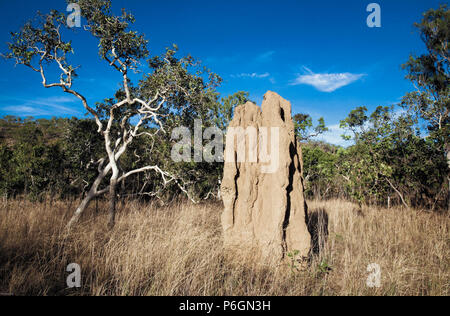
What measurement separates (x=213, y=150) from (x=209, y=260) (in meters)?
6.21

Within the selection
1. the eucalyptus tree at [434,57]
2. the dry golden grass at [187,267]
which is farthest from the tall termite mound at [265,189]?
the eucalyptus tree at [434,57]

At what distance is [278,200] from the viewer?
13.5ft

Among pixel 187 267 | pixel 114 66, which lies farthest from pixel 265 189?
pixel 114 66

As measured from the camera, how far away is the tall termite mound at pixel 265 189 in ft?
13.4

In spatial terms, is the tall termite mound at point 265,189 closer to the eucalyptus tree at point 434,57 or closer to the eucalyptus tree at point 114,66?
the eucalyptus tree at point 114,66

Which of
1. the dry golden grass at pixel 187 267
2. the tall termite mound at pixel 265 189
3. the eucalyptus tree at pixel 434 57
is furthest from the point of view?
the eucalyptus tree at pixel 434 57

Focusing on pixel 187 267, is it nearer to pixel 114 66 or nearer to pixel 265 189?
pixel 265 189

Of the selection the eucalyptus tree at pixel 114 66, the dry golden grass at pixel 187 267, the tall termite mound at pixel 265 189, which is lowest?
the dry golden grass at pixel 187 267

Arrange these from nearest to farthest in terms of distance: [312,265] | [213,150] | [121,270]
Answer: [121,270]
[312,265]
[213,150]

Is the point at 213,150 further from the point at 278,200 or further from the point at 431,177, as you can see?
the point at 431,177

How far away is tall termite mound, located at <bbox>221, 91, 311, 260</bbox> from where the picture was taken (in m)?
4.09

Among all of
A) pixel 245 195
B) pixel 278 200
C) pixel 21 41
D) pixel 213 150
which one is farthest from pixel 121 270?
pixel 21 41

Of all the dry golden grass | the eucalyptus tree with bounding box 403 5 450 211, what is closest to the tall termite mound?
the dry golden grass
